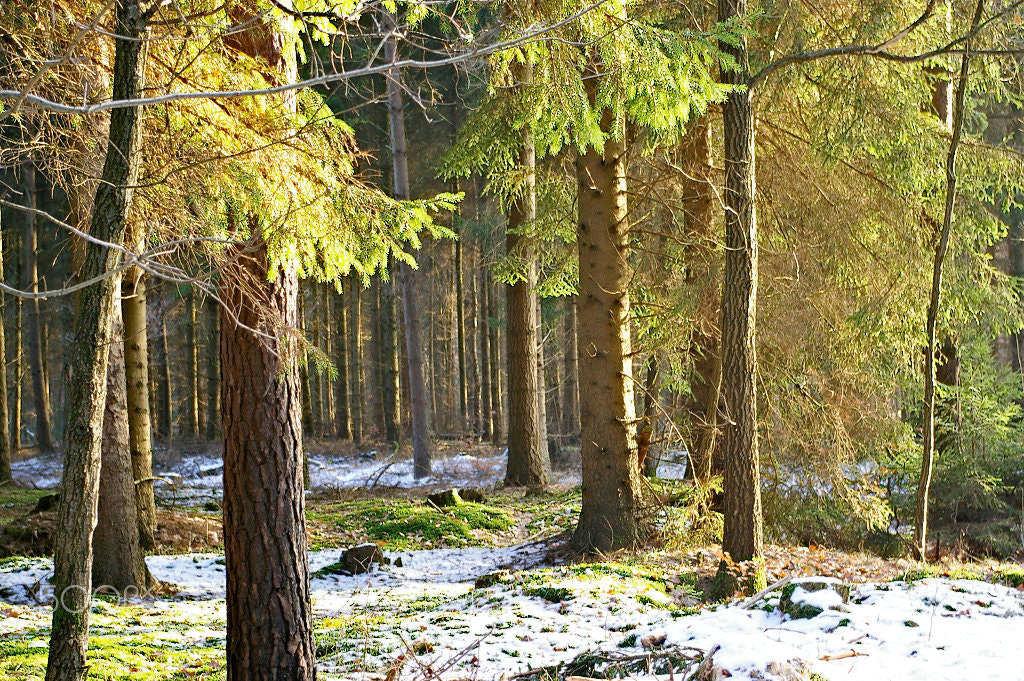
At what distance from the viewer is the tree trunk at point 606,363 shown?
816cm

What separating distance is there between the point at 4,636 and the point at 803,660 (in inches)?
214

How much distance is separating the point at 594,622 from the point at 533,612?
22.0 inches

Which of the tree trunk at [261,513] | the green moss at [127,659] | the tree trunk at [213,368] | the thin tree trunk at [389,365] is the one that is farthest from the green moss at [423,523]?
the tree trunk at [213,368]

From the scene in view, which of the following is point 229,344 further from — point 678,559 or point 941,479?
point 941,479

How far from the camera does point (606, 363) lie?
822 centimetres

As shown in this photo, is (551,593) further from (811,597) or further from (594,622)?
(811,597)

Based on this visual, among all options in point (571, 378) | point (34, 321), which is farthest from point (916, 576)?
point (34, 321)

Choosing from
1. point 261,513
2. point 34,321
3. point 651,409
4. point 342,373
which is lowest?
point 261,513

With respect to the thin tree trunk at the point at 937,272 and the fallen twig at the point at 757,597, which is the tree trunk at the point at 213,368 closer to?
the thin tree trunk at the point at 937,272

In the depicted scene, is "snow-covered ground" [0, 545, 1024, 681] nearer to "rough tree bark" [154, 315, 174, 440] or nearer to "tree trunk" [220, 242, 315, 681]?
"tree trunk" [220, 242, 315, 681]

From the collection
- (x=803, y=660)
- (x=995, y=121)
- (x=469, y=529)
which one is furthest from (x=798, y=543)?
(x=995, y=121)

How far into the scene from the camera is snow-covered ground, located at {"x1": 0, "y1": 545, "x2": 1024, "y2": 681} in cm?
404

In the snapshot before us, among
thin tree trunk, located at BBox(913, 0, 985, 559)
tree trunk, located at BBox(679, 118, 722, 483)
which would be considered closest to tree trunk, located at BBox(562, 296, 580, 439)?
tree trunk, located at BBox(679, 118, 722, 483)

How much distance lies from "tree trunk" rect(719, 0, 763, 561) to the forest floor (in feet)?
2.19
